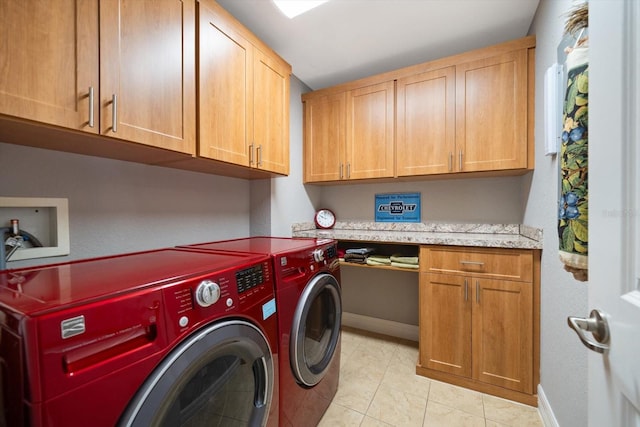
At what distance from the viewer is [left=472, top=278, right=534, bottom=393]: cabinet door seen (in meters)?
1.54

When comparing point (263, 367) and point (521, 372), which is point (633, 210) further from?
point (521, 372)

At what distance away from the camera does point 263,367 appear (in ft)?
2.93

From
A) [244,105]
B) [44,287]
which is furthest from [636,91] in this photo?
[244,105]

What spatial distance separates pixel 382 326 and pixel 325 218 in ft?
3.87

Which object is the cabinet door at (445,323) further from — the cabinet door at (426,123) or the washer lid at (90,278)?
the washer lid at (90,278)

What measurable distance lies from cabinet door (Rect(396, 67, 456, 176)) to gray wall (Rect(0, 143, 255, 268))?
147cm

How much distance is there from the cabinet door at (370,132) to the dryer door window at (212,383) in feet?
5.54

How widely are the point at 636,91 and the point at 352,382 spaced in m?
1.91

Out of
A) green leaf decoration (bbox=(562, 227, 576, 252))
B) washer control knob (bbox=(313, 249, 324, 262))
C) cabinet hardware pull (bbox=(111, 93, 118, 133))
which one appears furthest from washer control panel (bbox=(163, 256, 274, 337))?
green leaf decoration (bbox=(562, 227, 576, 252))

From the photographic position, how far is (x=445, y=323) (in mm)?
1732

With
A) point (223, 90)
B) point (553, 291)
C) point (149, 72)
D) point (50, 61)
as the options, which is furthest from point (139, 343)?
point (553, 291)

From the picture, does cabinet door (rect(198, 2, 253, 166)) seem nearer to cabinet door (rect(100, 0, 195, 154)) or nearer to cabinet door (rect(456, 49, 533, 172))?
cabinet door (rect(100, 0, 195, 154))

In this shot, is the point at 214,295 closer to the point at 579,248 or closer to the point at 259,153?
the point at 579,248

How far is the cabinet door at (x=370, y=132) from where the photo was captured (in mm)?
2145
